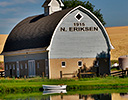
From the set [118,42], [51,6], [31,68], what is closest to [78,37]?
[31,68]

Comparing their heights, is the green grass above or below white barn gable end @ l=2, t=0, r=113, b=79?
below

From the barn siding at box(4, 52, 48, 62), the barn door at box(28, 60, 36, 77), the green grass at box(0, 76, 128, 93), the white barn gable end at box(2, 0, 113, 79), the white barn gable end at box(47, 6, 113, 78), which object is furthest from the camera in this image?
the barn door at box(28, 60, 36, 77)

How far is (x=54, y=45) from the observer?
184 ft

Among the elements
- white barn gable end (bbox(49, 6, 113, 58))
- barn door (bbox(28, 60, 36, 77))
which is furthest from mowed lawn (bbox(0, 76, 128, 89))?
barn door (bbox(28, 60, 36, 77))

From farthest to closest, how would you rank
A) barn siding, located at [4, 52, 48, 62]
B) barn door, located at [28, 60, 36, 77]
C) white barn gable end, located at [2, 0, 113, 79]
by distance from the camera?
barn door, located at [28, 60, 36, 77] < barn siding, located at [4, 52, 48, 62] < white barn gable end, located at [2, 0, 113, 79]

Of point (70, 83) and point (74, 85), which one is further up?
point (70, 83)

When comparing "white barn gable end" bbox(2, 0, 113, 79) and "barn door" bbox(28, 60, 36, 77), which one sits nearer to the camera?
"white barn gable end" bbox(2, 0, 113, 79)

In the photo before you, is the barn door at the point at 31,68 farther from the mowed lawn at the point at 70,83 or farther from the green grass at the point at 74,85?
the green grass at the point at 74,85

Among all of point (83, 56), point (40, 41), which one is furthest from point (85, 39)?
point (40, 41)

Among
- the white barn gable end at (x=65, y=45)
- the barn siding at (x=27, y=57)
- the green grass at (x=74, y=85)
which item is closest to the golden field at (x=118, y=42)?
the barn siding at (x=27, y=57)

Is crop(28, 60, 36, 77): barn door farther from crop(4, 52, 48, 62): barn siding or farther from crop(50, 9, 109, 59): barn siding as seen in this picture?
crop(50, 9, 109, 59): barn siding

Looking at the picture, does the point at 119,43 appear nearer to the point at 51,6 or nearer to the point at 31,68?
the point at 51,6

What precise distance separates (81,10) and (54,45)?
19.0 ft

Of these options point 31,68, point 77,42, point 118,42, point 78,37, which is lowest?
point 31,68
